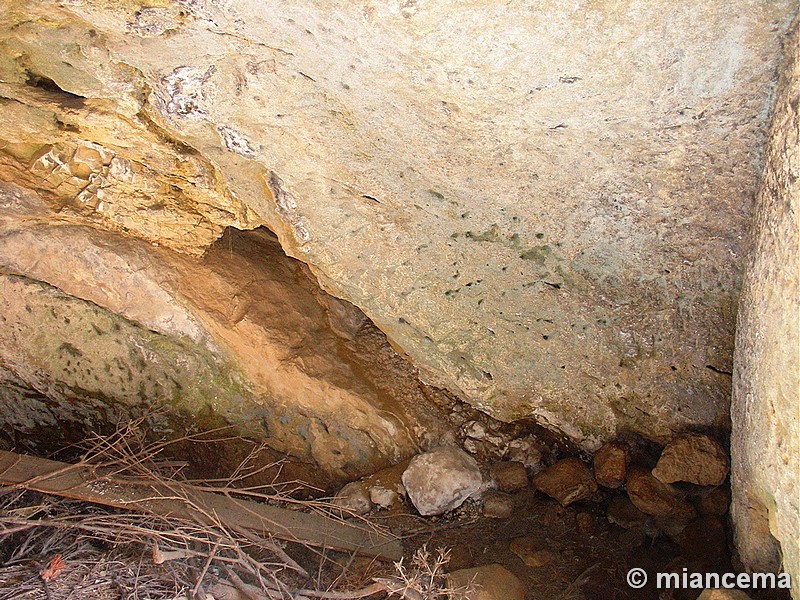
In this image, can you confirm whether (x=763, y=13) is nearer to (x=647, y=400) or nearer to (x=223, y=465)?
(x=647, y=400)

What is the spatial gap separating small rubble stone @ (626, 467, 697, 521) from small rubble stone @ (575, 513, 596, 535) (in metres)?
0.18

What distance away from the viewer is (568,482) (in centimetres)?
254

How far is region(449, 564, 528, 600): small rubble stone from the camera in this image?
7.27 ft

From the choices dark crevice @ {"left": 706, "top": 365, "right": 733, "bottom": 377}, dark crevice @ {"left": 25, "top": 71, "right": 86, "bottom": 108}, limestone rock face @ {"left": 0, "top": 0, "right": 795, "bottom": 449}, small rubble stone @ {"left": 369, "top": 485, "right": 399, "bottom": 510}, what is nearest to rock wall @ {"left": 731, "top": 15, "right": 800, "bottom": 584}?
limestone rock face @ {"left": 0, "top": 0, "right": 795, "bottom": 449}

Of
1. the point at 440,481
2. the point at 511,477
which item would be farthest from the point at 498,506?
the point at 440,481

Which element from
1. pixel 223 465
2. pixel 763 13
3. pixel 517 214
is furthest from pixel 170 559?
pixel 763 13

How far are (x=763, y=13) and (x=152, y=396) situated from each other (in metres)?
2.43

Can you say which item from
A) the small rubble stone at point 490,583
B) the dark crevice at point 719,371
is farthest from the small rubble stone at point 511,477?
the dark crevice at point 719,371

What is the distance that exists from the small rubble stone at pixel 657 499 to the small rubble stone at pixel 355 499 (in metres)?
0.99

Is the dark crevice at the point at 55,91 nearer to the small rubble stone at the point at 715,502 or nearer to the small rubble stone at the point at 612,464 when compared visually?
the small rubble stone at the point at 612,464

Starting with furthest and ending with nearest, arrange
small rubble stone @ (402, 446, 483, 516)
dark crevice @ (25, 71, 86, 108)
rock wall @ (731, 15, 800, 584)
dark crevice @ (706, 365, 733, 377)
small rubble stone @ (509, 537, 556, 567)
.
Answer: small rubble stone @ (402, 446, 483, 516)
small rubble stone @ (509, 537, 556, 567)
dark crevice @ (706, 365, 733, 377)
dark crevice @ (25, 71, 86, 108)
rock wall @ (731, 15, 800, 584)

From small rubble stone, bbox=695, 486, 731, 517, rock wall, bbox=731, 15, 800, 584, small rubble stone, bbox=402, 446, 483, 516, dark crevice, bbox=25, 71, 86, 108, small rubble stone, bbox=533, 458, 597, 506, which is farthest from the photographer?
small rubble stone, bbox=402, 446, 483, 516

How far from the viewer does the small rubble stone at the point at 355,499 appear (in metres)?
2.68

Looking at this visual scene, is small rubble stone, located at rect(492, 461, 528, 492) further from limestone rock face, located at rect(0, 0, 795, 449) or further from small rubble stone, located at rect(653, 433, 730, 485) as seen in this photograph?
small rubble stone, located at rect(653, 433, 730, 485)
